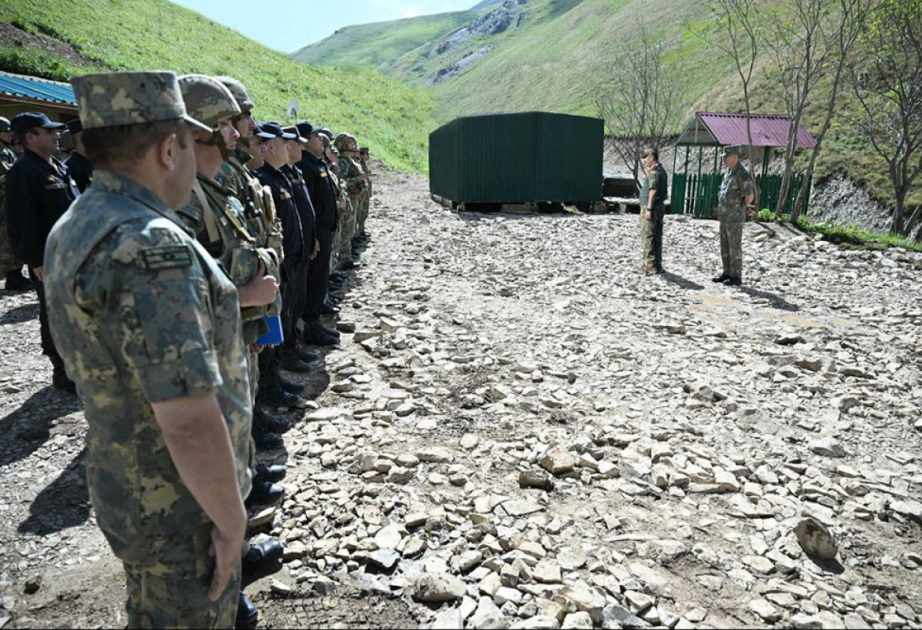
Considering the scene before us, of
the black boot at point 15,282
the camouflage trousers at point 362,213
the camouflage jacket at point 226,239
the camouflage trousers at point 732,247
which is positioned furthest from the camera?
the camouflage trousers at point 362,213

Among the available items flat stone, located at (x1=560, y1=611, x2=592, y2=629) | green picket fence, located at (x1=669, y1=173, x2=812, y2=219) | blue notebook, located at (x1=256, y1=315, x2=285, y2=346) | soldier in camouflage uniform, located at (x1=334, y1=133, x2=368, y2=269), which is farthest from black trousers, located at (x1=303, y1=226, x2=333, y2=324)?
green picket fence, located at (x1=669, y1=173, x2=812, y2=219)

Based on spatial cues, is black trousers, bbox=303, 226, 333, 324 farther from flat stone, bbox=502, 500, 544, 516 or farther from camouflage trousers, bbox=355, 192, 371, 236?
camouflage trousers, bbox=355, 192, 371, 236

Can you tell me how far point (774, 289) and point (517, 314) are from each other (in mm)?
4160

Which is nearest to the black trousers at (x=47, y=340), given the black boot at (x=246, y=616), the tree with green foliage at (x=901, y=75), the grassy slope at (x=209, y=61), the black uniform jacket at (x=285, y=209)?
the black uniform jacket at (x=285, y=209)

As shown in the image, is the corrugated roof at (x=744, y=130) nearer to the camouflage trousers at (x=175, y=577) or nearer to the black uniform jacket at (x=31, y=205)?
the black uniform jacket at (x=31, y=205)

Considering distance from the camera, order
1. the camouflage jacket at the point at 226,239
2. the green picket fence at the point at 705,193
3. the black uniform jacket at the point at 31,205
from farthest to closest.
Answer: the green picket fence at the point at 705,193
the black uniform jacket at the point at 31,205
the camouflage jacket at the point at 226,239

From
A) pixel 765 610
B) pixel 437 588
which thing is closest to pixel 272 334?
pixel 437 588

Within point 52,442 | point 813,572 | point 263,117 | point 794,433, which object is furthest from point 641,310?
point 263,117

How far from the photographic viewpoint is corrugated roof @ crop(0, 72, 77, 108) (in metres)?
12.1

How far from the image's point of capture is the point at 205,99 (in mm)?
2729

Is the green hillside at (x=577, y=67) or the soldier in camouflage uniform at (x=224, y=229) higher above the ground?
the green hillside at (x=577, y=67)

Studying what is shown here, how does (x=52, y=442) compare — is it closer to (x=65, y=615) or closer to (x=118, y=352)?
(x=65, y=615)

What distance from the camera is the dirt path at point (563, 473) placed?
2656mm

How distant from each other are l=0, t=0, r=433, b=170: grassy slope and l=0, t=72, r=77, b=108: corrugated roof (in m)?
4.50
